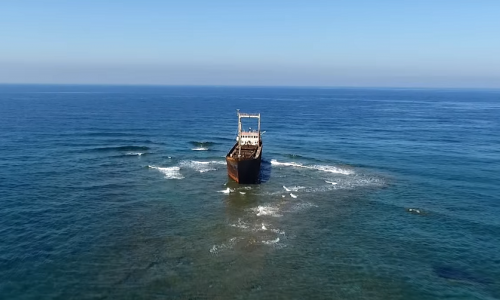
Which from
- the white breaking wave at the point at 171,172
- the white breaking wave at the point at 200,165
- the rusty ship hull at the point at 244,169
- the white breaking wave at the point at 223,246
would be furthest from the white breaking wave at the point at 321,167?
the white breaking wave at the point at 223,246

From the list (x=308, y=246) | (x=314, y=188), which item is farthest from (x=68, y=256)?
(x=314, y=188)

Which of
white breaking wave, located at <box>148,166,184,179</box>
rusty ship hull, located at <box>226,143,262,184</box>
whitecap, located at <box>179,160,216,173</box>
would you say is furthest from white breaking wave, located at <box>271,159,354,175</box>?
white breaking wave, located at <box>148,166,184,179</box>

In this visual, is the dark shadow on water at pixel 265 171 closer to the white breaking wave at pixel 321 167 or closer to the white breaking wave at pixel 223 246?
the white breaking wave at pixel 321 167

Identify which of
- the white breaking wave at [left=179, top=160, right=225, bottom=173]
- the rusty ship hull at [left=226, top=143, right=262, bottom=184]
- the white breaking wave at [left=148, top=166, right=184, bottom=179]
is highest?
the rusty ship hull at [left=226, top=143, right=262, bottom=184]

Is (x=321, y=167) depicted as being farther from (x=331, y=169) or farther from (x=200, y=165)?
(x=200, y=165)

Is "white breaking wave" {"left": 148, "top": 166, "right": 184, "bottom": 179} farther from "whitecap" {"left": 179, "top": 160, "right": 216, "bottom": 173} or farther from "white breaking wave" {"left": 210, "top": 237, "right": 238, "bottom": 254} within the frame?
"white breaking wave" {"left": 210, "top": 237, "right": 238, "bottom": 254}

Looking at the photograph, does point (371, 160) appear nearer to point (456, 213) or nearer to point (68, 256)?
point (456, 213)
